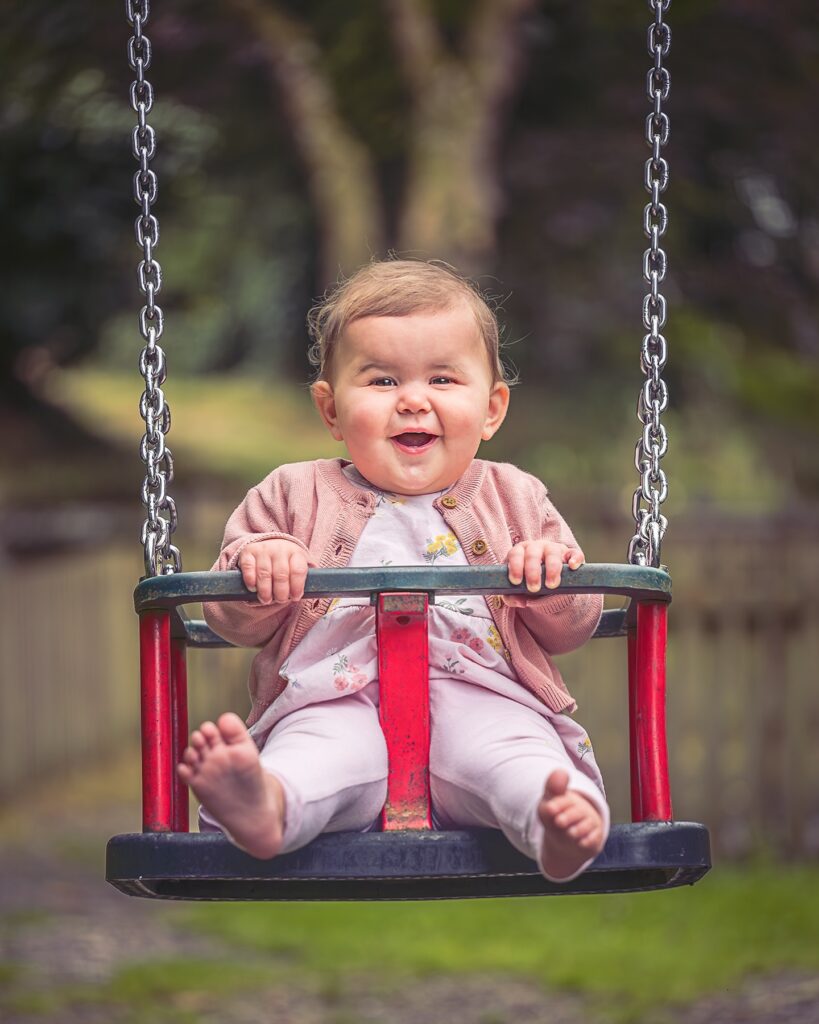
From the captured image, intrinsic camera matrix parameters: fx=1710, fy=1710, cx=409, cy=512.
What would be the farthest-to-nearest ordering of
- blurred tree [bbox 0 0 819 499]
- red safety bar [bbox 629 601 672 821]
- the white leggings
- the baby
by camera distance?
blurred tree [bbox 0 0 819 499], red safety bar [bbox 629 601 672 821], the baby, the white leggings

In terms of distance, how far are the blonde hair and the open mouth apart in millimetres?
168

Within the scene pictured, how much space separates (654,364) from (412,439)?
1.43 feet

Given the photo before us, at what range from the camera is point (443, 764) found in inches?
110

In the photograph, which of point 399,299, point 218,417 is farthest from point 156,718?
point 218,417

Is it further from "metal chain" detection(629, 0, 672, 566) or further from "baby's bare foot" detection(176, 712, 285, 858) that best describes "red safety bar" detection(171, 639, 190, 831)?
"metal chain" detection(629, 0, 672, 566)

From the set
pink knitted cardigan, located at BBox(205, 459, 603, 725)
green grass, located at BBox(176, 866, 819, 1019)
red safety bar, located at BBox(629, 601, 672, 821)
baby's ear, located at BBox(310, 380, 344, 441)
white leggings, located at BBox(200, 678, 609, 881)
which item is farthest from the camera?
green grass, located at BBox(176, 866, 819, 1019)

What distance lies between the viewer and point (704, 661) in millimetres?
7352

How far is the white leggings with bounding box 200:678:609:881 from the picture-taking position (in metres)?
2.56

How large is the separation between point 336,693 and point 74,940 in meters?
4.07

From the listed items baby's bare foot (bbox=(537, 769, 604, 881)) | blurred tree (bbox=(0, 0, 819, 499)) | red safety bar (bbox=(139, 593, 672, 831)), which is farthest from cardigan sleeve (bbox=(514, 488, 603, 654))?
blurred tree (bbox=(0, 0, 819, 499))

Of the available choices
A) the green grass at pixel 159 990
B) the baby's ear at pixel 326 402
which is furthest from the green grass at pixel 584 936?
the baby's ear at pixel 326 402

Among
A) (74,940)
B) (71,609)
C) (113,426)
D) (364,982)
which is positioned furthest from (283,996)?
(113,426)

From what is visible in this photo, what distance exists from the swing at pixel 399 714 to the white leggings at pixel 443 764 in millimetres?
43

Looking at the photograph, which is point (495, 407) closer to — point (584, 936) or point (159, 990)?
point (159, 990)
